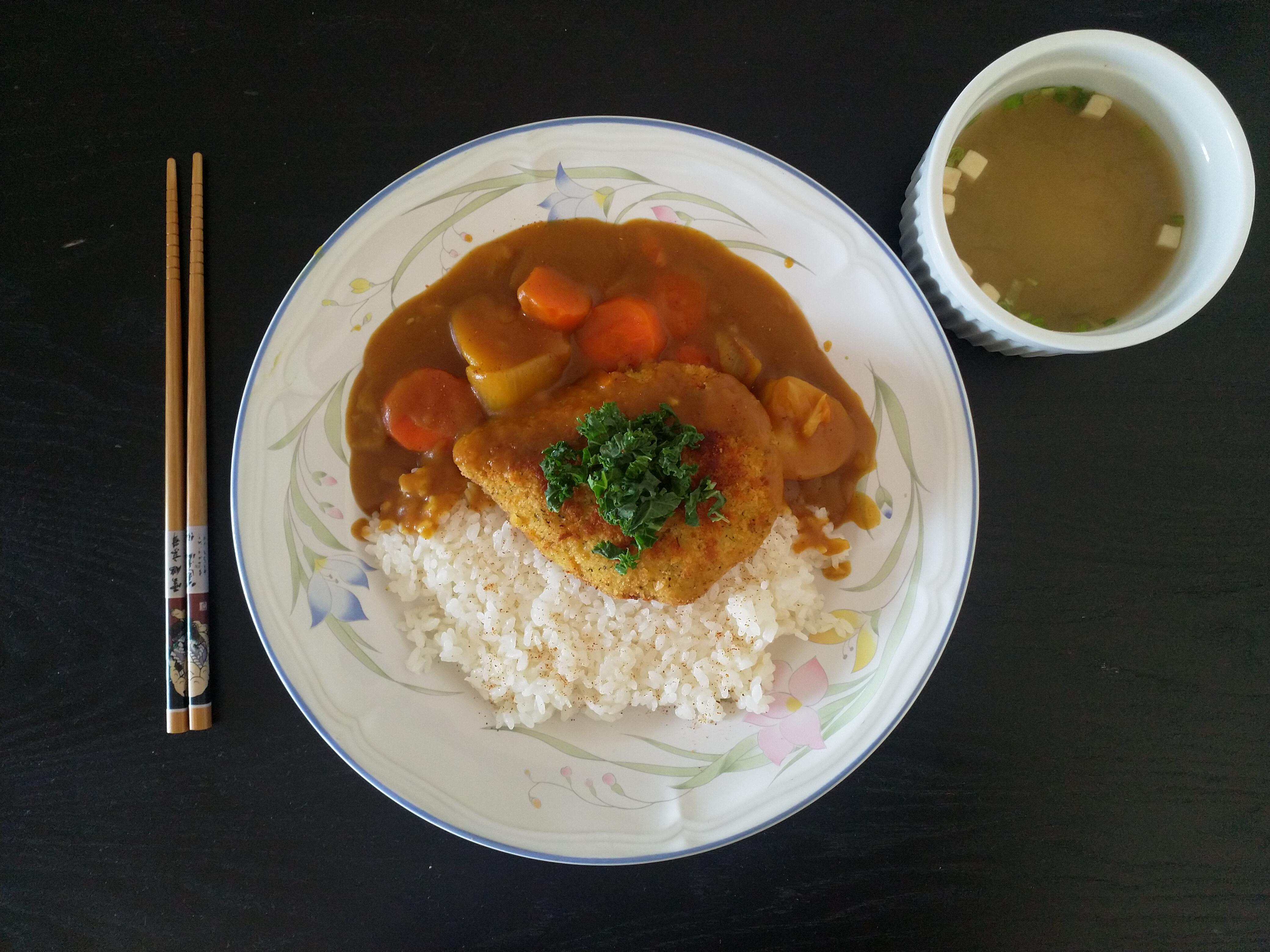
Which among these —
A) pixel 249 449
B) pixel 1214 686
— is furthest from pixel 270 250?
pixel 1214 686

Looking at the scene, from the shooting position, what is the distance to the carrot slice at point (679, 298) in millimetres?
2264

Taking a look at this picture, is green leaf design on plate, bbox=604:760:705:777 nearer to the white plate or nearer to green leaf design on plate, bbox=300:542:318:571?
the white plate

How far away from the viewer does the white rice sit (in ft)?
7.49

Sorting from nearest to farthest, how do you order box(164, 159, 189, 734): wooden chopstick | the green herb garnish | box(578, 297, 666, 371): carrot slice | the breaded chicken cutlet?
1. the green herb garnish
2. the breaded chicken cutlet
3. box(578, 297, 666, 371): carrot slice
4. box(164, 159, 189, 734): wooden chopstick

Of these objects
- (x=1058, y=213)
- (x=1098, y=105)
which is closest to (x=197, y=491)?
(x=1058, y=213)

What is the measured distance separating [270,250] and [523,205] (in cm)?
95

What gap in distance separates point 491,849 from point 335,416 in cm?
161

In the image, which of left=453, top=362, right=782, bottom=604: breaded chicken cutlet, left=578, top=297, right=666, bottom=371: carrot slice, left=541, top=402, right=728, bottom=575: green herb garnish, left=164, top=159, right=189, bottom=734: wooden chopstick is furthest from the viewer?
left=164, top=159, right=189, bottom=734: wooden chopstick

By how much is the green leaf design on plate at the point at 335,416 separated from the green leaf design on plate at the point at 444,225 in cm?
35

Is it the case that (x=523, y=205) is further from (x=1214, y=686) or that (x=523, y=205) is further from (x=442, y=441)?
(x=1214, y=686)

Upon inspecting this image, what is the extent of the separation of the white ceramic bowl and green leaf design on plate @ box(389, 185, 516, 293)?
133 cm

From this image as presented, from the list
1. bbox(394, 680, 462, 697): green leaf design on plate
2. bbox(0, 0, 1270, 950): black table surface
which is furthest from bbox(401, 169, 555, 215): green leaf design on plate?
bbox(394, 680, 462, 697): green leaf design on plate

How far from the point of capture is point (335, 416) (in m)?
2.18

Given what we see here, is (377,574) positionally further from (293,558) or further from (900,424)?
(900,424)
